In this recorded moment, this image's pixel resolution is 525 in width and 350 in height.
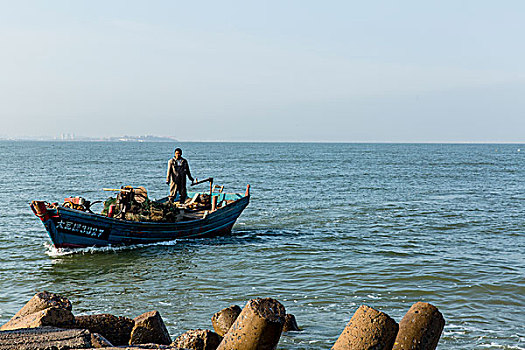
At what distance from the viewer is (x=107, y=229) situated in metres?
15.9

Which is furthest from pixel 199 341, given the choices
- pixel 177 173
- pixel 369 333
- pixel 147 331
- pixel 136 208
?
pixel 177 173

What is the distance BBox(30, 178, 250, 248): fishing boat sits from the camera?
1508 cm

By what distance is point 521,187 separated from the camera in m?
40.7

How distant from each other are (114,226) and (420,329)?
38.2ft

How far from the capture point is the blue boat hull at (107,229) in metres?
15.1

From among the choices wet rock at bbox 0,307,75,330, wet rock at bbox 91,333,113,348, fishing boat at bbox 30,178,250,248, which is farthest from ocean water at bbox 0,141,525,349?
wet rock at bbox 91,333,113,348

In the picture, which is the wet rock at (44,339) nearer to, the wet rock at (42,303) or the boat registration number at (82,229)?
the wet rock at (42,303)

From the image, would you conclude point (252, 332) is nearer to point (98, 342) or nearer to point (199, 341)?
point (199, 341)

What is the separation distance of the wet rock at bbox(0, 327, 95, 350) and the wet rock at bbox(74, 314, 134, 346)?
3.30ft

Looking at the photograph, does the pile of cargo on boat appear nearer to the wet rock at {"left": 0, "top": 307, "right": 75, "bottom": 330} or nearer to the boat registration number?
the boat registration number

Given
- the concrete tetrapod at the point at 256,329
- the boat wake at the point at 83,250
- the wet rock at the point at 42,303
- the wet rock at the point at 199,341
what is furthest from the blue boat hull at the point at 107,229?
the concrete tetrapod at the point at 256,329

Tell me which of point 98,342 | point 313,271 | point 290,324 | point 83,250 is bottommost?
point 313,271

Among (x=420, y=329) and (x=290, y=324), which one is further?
(x=290, y=324)

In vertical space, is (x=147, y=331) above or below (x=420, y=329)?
below
